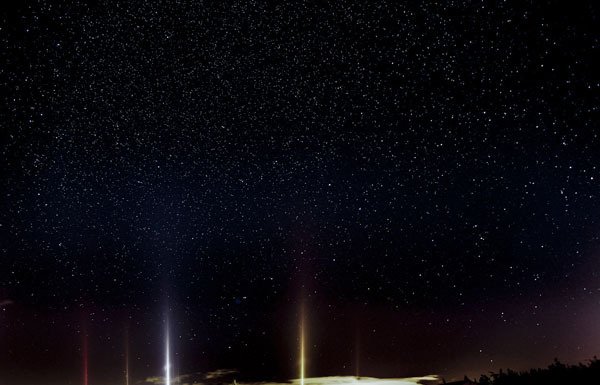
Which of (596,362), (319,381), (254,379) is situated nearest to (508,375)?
(596,362)

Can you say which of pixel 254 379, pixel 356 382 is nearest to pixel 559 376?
pixel 356 382

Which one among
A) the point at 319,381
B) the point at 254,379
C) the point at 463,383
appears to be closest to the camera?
the point at 463,383

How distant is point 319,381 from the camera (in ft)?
56.4

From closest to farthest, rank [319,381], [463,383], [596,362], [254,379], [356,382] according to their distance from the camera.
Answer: [596,362]
[463,383]
[356,382]
[319,381]
[254,379]

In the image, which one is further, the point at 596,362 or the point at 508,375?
the point at 508,375

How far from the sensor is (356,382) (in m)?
14.5

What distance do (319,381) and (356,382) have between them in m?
3.24

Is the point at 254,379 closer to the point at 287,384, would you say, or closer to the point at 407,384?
the point at 287,384

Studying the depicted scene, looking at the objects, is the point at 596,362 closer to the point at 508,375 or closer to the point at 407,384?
the point at 508,375

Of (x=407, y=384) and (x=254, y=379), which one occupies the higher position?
(x=407, y=384)

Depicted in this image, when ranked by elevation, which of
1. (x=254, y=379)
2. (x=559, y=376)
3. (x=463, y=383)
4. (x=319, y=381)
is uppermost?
(x=559, y=376)

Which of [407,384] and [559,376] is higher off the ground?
[559,376]

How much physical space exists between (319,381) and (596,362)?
11.6 m

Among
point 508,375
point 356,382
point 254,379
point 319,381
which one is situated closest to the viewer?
point 508,375
